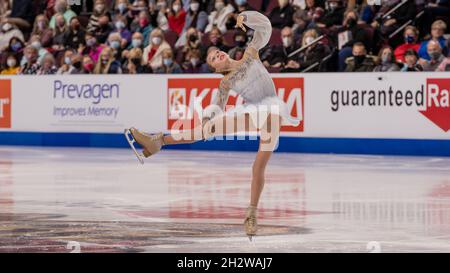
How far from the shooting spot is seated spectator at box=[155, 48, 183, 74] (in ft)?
70.9

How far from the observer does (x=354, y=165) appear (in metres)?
17.2

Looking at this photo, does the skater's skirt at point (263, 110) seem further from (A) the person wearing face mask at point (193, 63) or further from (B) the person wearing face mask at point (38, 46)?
(B) the person wearing face mask at point (38, 46)

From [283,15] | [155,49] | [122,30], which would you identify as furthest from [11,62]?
[283,15]

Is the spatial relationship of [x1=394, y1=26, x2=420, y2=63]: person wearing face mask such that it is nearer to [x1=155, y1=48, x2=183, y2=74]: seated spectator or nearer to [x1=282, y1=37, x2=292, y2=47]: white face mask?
[x1=282, y1=37, x2=292, y2=47]: white face mask

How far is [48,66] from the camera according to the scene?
23.5m

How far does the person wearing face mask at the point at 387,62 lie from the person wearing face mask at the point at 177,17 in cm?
504

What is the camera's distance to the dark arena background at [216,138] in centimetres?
1006

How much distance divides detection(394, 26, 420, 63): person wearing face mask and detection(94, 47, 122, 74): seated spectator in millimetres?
5778

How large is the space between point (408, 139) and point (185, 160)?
3.79 m

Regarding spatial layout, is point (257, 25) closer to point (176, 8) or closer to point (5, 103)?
point (176, 8)

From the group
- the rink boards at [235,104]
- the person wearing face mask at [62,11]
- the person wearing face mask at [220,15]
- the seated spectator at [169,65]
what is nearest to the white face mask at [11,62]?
the rink boards at [235,104]
